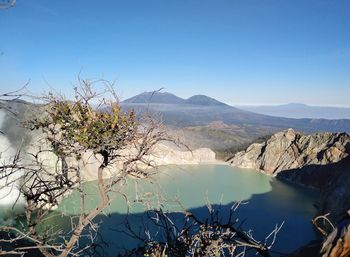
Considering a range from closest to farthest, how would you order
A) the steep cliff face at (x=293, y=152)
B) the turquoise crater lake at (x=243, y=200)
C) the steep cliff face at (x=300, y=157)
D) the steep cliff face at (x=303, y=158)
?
the turquoise crater lake at (x=243, y=200)
the steep cliff face at (x=303, y=158)
the steep cliff face at (x=300, y=157)
the steep cliff face at (x=293, y=152)

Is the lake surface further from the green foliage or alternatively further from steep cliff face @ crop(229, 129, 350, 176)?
the green foliage

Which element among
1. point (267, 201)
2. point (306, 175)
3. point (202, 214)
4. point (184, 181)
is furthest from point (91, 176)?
point (306, 175)

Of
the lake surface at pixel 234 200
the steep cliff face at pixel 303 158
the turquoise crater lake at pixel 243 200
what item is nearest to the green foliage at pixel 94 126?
the lake surface at pixel 234 200

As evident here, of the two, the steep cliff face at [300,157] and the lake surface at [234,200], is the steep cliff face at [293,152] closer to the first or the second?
the steep cliff face at [300,157]

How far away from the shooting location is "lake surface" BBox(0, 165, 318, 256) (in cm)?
2439

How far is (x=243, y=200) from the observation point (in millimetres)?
38125

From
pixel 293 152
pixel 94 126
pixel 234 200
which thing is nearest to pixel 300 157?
pixel 293 152

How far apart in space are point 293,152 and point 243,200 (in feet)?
74.2

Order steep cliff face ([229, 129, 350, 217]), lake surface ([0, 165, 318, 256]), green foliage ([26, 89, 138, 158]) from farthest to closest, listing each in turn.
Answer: steep cliff face ([229, 129, 350, 217]) → lake surface ([0, 165, 318, 256]) → green foliage ([26, 89, 138, 158])

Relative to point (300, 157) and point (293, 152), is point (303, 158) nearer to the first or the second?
point (300, 157)

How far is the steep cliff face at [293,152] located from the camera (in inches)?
1984

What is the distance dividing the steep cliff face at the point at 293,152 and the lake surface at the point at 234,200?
335cm

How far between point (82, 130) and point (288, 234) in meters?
24.5

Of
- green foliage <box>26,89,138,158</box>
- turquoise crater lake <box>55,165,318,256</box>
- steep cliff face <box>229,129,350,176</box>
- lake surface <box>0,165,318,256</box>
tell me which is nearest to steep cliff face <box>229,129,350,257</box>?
steep cliff face <box>229,129,350,176</box>
